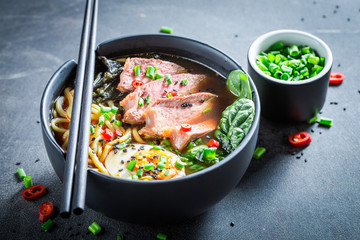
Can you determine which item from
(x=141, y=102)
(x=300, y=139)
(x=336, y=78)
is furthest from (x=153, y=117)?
(x=336, y=78)

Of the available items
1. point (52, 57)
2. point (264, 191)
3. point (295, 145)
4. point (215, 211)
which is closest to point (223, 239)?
point (215, 211)

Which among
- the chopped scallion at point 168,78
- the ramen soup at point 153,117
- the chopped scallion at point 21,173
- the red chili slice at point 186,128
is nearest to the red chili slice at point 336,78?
the ramen soup at point 153,117

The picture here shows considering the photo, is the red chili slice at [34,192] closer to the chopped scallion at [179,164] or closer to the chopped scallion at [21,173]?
the chopped scallion at [21,173]

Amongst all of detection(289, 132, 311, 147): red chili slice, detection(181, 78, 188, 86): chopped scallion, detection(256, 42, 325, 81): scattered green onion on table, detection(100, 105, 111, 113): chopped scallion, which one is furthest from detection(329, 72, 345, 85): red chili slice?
detection(100, 105, 111, 113): chopped scallion

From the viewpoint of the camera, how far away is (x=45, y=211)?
320 centimetres

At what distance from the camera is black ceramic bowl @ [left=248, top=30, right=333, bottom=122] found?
355 centimetres

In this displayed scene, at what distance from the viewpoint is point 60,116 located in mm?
3236

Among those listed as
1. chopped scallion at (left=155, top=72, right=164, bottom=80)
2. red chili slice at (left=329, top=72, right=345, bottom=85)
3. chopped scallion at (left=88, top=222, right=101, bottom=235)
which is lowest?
chopped scallion at (left=88, top=222, right=101, bottom=235)

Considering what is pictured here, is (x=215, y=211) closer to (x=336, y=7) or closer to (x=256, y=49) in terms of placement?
(x=256, y=49)

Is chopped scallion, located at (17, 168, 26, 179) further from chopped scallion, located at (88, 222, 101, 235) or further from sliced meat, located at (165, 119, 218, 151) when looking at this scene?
sliced meat, located at (165, 119, 218, 151)

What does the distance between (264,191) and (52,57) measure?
101 inches

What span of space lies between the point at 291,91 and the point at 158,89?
3.50 ft

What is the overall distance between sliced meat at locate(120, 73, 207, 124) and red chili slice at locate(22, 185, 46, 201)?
0.85m

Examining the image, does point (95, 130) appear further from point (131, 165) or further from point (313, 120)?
point (313, 120)
